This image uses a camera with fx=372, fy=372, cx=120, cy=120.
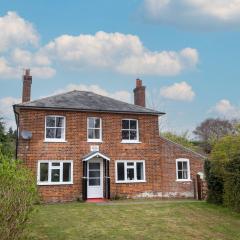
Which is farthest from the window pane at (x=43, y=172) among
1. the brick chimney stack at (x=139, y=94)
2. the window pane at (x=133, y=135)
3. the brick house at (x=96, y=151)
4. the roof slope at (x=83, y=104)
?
the brick chimney stack at (x=139, y=94)

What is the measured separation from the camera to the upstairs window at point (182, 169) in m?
28.4

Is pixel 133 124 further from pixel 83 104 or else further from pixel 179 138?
pixel 179 138

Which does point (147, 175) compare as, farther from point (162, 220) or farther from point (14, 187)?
point (14, 187)

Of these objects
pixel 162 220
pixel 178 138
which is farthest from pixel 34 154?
pixel 178 138

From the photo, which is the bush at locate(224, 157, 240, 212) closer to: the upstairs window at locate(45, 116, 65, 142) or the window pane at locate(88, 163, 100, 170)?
the window pane at locate(88, 163, 100, 170)

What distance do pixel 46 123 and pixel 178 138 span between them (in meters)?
26.0

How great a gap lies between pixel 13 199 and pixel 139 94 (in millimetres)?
23018

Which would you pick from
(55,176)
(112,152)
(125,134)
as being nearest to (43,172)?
(55,176)

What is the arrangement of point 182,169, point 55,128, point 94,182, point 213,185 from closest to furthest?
1. point 213,185
2. point 55,128
3. point 94,182
4. point 182,169

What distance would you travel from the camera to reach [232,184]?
19531mm

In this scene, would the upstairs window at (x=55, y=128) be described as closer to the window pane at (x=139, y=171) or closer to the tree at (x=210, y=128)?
the window pane at (x=139, y=171)

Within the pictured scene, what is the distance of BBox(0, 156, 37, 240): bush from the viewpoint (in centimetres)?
803

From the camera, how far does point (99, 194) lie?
84.8 feet

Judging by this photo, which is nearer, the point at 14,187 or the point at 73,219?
the point at 14,187
